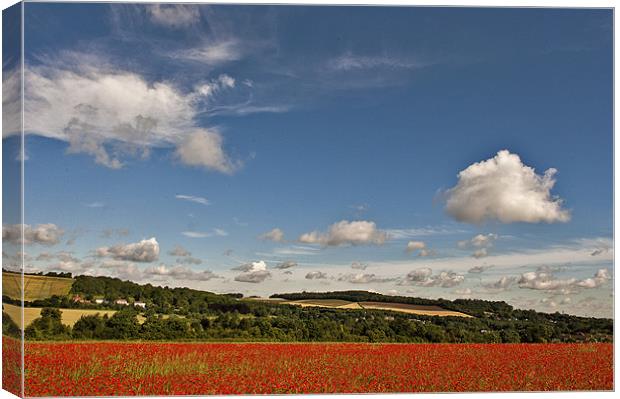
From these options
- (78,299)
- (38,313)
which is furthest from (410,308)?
(38,313)

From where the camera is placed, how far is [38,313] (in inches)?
583

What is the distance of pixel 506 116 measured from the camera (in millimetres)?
15891

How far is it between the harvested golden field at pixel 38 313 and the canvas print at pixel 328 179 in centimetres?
5

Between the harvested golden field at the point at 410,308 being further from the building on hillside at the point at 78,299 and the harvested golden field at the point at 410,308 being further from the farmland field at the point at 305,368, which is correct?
the building on hillside at the point at 78,299

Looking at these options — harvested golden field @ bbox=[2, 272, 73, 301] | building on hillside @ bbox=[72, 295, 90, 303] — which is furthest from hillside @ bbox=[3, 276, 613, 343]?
harvested golden field @ bbox=[2, 272, 73, 301]

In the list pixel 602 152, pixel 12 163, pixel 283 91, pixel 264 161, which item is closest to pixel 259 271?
pixel 264 161

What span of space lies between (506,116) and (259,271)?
4700 mm

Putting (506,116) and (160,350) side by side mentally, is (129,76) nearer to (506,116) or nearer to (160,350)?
(160,350)

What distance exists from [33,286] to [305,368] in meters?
4.33

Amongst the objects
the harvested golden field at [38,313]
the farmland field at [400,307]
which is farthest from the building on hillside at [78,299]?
the farmland field at [400,307]

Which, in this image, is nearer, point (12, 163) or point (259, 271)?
point (12, 163)

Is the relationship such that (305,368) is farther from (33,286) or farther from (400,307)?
(33,286)

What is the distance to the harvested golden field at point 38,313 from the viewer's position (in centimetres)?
1445

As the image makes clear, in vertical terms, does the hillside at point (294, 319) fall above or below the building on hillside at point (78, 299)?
below
